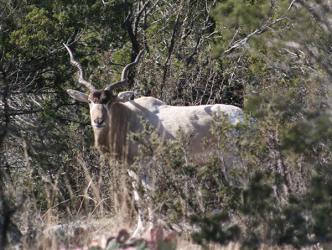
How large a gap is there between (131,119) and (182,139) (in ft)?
6.11

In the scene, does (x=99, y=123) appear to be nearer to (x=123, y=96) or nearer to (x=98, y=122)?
(x=98, y=122)

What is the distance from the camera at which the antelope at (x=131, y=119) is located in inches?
240

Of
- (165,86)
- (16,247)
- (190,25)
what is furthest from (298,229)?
(190,25)

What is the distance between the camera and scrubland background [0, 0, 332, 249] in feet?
13.0

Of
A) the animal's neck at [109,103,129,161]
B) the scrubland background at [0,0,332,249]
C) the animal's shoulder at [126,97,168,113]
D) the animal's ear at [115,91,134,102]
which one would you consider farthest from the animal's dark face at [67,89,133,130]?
the scrubland background at [0,0,332,249]

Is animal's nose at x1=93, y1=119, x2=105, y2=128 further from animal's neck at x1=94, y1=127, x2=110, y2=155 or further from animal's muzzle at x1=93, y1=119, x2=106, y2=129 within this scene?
animal's neck at x1=94, y1=127, x2=110, y2=155

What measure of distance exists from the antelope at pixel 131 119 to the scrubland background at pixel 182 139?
14.7 inches

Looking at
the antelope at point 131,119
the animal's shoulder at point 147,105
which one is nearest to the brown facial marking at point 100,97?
the antelope at point 131,119

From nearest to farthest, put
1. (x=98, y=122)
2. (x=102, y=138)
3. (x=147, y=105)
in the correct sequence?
(x=98, y=122) → (x=102, y=138) → (x=147, y=105)

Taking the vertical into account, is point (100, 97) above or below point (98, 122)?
above

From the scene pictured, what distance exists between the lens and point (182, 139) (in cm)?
478

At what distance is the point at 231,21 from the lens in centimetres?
781

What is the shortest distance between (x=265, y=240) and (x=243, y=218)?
0.45m

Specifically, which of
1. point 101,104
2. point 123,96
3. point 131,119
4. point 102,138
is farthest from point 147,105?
point 102,138
